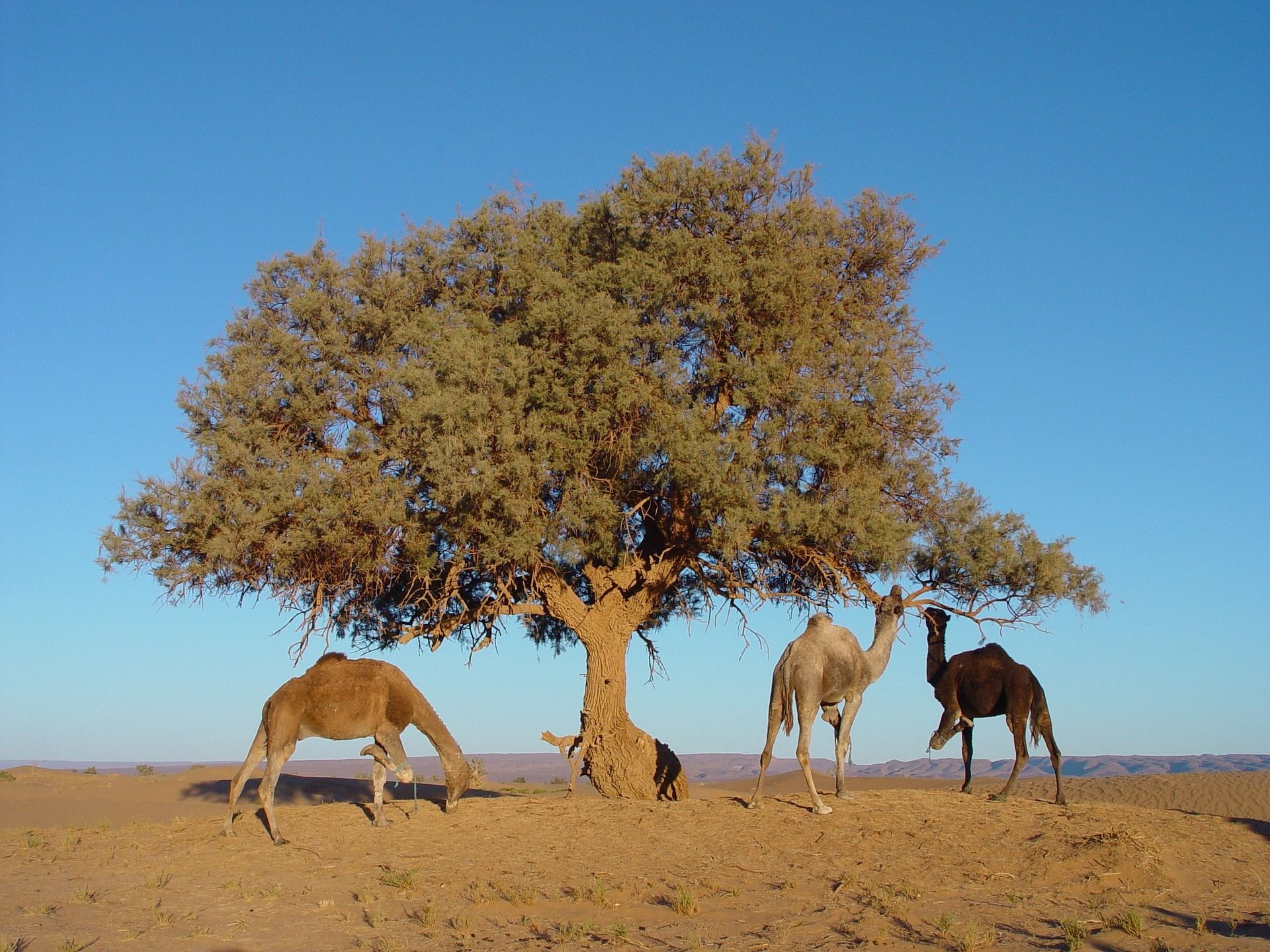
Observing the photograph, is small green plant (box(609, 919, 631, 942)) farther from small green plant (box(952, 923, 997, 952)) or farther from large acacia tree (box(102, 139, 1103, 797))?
large acacia tree (box(102, 139, 1103, 797))

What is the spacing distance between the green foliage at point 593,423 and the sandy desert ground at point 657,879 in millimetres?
3934

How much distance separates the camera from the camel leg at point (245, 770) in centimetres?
1462

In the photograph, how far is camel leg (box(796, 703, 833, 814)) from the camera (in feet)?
46.8

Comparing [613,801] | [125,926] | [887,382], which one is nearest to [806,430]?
[887,382]

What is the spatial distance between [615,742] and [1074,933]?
10.1 m

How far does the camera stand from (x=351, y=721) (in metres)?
15.4

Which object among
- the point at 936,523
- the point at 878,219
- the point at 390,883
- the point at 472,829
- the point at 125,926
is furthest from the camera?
the point at 878,219

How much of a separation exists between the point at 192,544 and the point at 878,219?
1317 cm

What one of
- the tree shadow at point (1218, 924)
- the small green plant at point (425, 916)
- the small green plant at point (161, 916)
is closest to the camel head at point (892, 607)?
the tree shadow at point (1218, 924)

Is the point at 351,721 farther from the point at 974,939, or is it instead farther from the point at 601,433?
the point at 974,939

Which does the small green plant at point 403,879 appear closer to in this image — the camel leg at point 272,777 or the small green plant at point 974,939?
the camel leg at point 272,777

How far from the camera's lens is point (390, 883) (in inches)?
461

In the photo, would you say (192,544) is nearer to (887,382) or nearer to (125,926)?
(125,926)

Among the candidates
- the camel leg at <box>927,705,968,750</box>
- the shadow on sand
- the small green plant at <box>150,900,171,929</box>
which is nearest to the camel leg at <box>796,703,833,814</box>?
the camel leg at <box>927,705,968,750</box>
